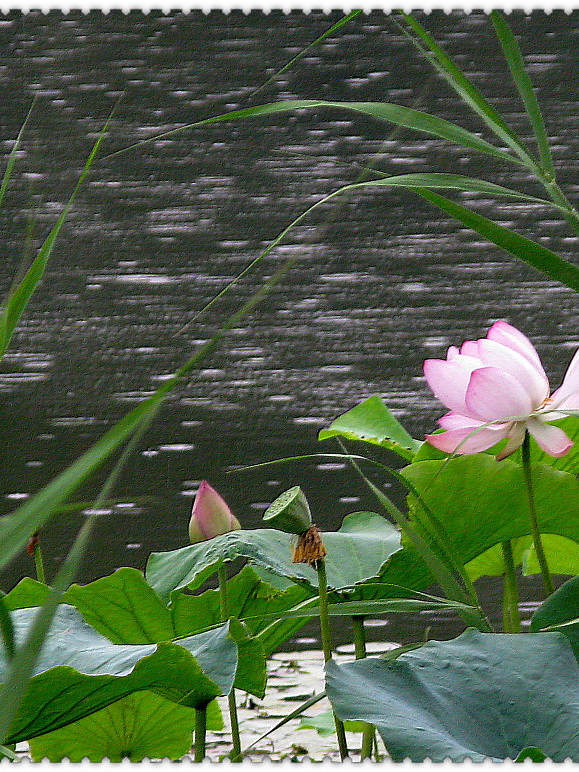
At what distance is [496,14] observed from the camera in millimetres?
261

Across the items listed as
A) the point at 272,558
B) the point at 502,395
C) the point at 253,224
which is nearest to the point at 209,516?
the point at 272,558

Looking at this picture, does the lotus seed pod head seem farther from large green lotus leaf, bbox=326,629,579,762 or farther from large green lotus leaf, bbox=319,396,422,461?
large green lotus leaf, bbox=319,396,422,461

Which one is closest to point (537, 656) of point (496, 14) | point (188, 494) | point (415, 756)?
point (415, 756)

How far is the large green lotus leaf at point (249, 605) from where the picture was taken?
413 millimetres

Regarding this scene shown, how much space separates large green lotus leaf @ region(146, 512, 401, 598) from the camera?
360 millimetres

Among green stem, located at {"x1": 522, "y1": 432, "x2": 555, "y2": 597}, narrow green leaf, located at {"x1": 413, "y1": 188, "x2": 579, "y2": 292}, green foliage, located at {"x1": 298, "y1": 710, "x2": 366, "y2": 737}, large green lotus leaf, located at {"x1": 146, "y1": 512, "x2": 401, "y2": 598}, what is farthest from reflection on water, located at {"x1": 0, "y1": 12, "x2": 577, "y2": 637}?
narrow green leaf, located at {"x1": 413, "y1": 188, "x2": 579, "y2": 292}

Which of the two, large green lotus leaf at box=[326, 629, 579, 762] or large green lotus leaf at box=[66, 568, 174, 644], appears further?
large green lotus leaf at box=[66, 568, 174, 644]

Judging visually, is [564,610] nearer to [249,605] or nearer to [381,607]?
[381,607]

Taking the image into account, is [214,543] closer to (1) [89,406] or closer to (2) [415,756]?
(2) [415,756]

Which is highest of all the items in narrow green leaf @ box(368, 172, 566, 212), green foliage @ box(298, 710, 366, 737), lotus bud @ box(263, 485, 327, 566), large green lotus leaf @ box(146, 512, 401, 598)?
narrow green leaf @ box(368, 172, 566, 212)

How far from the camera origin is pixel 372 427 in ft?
1.70

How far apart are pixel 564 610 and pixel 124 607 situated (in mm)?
210

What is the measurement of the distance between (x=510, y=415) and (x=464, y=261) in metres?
0.93

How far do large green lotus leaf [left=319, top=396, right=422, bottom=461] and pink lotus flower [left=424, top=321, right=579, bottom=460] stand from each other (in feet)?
0.45
